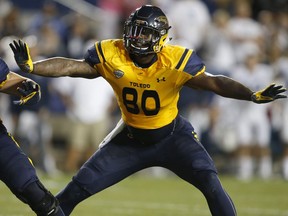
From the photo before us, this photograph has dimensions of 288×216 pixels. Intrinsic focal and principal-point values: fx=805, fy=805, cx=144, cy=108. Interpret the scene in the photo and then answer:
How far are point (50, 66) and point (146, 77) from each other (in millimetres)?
643

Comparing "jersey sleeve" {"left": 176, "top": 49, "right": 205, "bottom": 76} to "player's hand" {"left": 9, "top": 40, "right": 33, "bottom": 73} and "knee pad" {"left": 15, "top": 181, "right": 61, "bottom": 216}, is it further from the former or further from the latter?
"knee pad" {"left": 15, "top": 181, "right": 61, "bottom": 216}

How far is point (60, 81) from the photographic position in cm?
1074

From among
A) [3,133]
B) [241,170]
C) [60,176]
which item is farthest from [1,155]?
[241,170]

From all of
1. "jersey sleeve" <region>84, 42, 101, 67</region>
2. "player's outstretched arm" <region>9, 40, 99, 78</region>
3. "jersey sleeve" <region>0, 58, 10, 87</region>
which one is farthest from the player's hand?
"jersey sleeve" <region>84, 42, 101, 67</region>

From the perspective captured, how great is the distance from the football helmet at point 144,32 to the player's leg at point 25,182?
1072mm

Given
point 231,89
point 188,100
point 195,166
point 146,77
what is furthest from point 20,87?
point 188,100

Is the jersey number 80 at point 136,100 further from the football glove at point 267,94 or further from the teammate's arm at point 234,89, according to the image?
the football glove at point 267,94

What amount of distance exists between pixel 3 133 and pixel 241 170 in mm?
5977

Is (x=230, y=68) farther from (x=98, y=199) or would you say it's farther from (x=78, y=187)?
(x=78, y=187)

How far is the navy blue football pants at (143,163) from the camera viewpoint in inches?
211

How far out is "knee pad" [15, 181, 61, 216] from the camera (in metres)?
4.91

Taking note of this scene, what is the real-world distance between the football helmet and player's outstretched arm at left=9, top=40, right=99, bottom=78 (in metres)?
0.32

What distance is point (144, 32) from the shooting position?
5434 mm

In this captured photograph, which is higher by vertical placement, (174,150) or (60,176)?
(174,150)
